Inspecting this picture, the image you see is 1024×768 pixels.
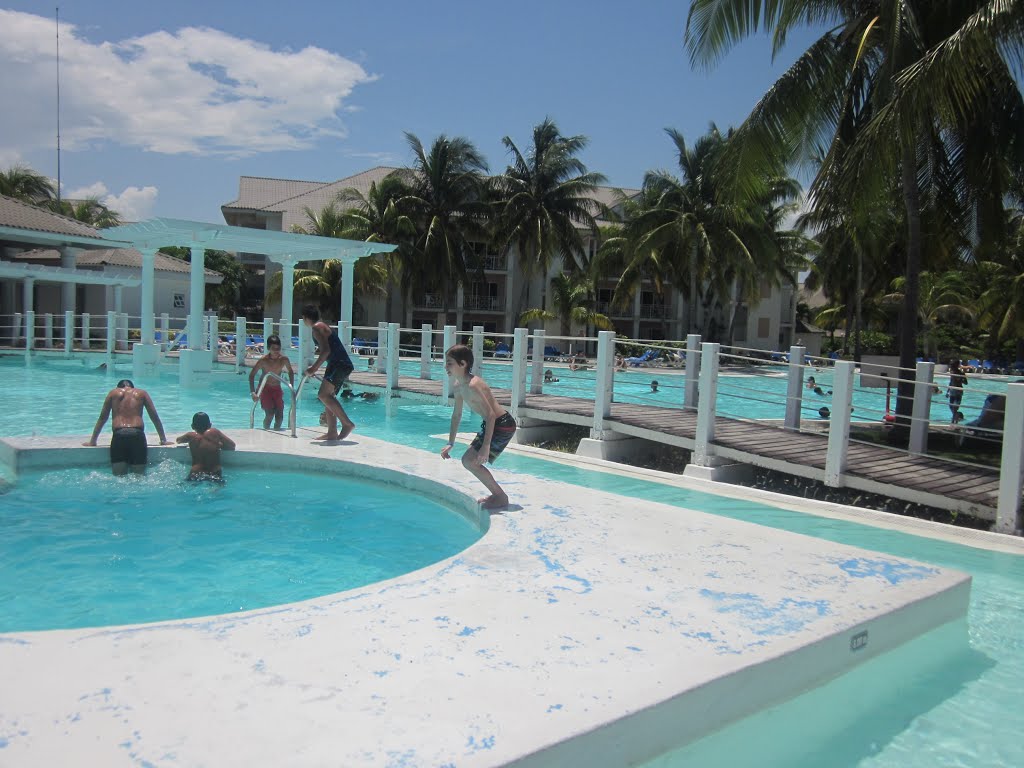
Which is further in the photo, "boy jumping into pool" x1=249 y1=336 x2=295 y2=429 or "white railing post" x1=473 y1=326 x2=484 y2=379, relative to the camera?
"white railing post" x1=473 y1=326 x2=484 y2=379

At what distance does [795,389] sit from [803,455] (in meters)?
1.87

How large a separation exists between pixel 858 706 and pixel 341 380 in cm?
691

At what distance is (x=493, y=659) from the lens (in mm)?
3646

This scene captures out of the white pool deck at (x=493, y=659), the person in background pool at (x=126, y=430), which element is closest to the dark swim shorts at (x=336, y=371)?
the person in background pool at (x=126, y=430)

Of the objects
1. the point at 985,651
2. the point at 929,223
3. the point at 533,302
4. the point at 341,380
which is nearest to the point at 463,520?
the point at 341,380

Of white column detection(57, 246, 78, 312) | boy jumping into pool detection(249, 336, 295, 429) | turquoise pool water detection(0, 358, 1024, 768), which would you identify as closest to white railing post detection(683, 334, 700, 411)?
turquoise pool water detection(0, 358, 1024, 768)

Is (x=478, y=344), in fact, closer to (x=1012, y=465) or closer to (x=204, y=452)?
(x=204, y=452)

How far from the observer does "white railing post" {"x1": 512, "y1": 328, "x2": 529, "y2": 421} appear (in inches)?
473

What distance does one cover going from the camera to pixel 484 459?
6008 mm

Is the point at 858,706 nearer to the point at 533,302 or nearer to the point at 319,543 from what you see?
the point at 319,543

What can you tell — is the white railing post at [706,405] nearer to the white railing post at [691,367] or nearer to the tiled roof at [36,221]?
the white railing post at [691,367]

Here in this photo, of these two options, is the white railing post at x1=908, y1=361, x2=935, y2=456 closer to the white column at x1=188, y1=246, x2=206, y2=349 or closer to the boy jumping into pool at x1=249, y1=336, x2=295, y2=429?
the boy jumping into pool at x1=249, y1=336, x2=295, y2=429

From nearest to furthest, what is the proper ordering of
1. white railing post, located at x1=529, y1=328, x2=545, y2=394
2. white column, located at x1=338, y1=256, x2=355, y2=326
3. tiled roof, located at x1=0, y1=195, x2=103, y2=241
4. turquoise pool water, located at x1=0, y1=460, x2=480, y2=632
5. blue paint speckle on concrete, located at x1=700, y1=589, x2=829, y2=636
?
blue paint speckle on concrete, located at x1=700, y1=589, x2=829, y2=636, turquoise pool water, located at x1=0, y1=460, x2=480, y2=632, white railing post, located at x1=529, y1=328, x2=545, y2=394, white column, located at x1=338, y1=256, x2=355, y2=326, tiled roof, located at x1=0, y1=195, x2=103, y2=241

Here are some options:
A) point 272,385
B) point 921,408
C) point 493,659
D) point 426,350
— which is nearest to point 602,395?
point 921,408
